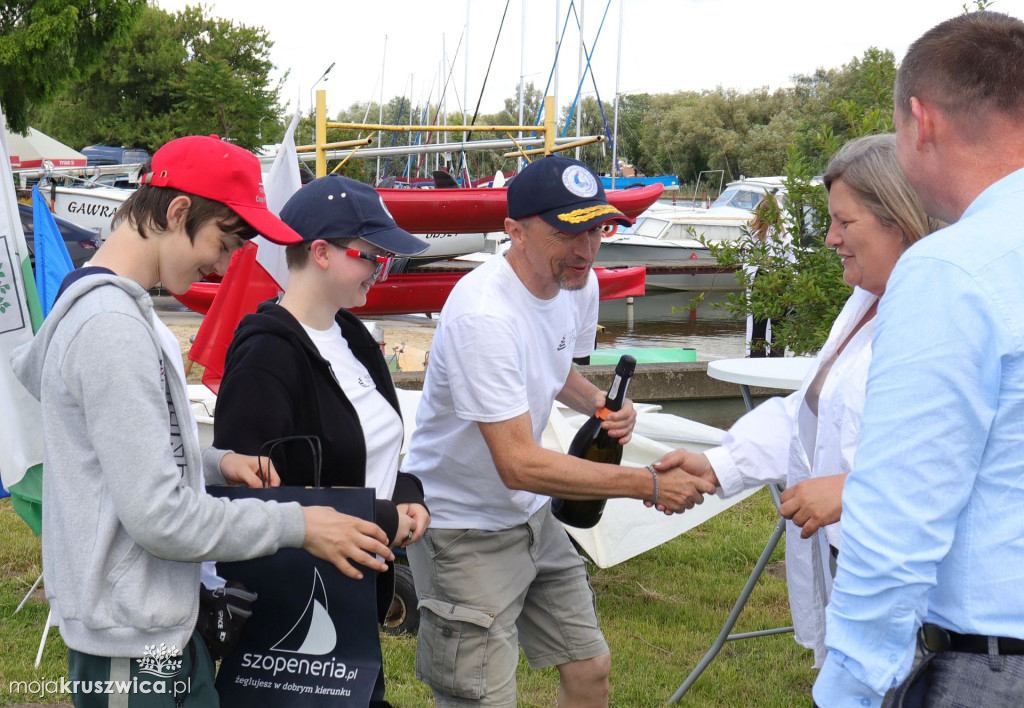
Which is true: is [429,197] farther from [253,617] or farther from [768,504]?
[253,617]

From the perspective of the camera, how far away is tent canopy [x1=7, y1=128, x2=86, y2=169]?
2881 centimetres

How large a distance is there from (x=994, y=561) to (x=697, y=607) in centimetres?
389

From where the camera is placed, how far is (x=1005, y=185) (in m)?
1.48

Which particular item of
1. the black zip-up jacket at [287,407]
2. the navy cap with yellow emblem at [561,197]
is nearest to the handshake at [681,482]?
the navy cap with yellow emblem at [561,197]

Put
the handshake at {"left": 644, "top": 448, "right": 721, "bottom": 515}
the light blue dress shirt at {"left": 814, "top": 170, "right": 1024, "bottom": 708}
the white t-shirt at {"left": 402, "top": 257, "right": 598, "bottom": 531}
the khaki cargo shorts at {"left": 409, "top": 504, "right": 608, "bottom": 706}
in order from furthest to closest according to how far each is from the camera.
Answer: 1. the handshake at {"left": 644, "top": 448, "right": 721, "bottom": 515}
2. the khaki cargo shorts at {"left": 409, "top": 504, "right": 608, "bottom": 706}
3. the white t-shirt at {"left": 402, "top": 257, "right": 598, "bottom": 531}
4. the light blue dress shirt at {"left": 814, "top": 170, "right": 1024, "bottom": 708}

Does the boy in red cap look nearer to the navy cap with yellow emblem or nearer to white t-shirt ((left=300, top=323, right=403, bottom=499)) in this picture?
white t-shirt ((left=300, top=323, right=403, bottom=499))

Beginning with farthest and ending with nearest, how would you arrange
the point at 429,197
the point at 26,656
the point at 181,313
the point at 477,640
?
the point at 181,313
the point at 429,197
the point at 26,656
the point at 477,640

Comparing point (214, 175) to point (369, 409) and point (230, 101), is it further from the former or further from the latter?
point (230, 101)

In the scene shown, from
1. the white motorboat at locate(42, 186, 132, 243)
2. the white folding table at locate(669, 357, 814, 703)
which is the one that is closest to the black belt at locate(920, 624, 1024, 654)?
the white folding table at locate(669, 357, 814, 703)

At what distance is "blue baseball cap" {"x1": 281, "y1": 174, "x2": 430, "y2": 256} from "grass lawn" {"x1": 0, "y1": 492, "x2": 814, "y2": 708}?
2.28 metres

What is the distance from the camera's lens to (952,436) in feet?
4.58

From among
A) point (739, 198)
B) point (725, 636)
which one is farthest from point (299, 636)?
point (739, 198)

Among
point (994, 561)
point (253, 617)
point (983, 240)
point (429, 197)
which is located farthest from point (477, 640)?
point (429, 197)

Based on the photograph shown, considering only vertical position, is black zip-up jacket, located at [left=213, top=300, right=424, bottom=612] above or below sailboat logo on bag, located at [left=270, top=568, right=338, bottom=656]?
above
